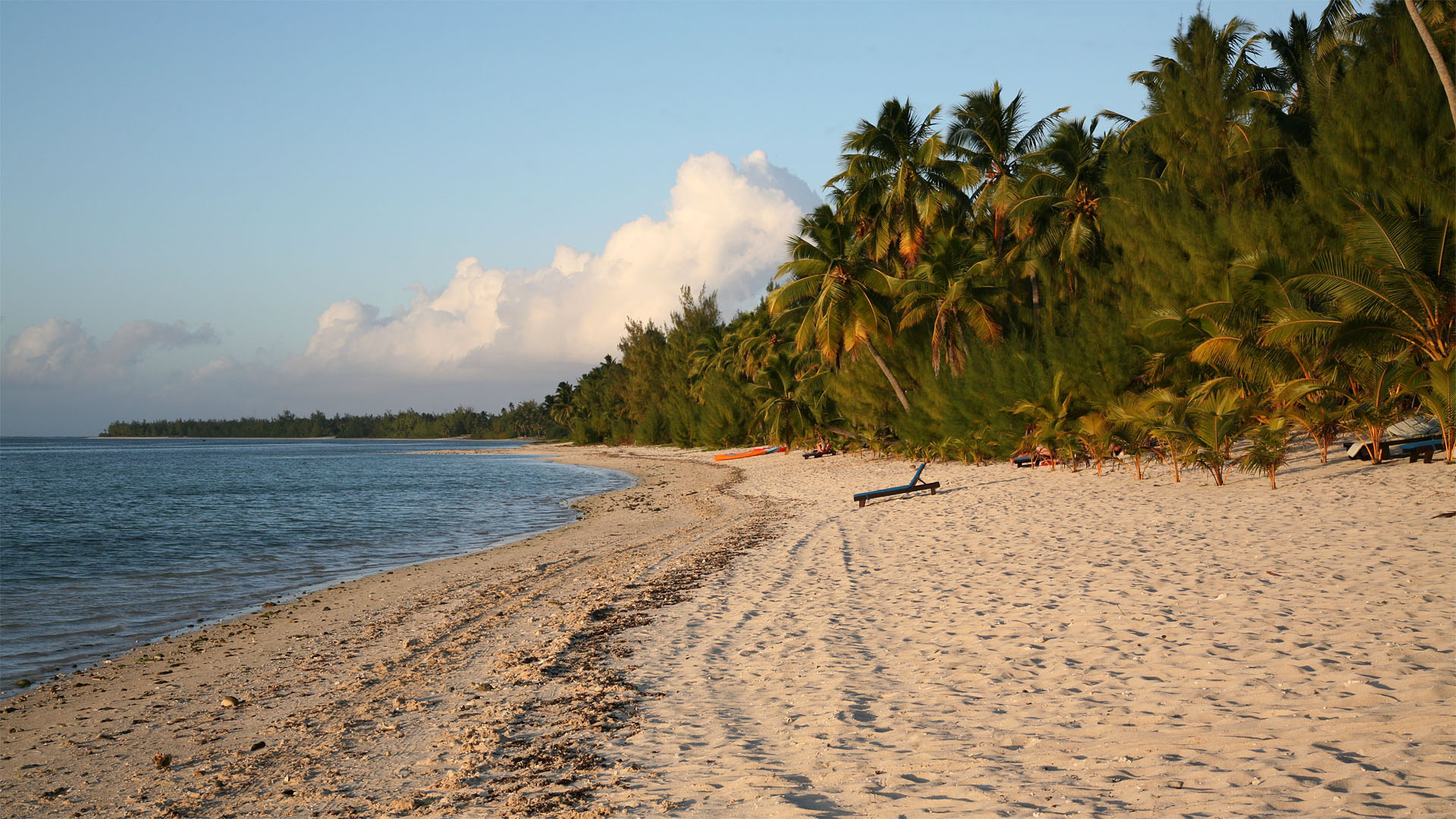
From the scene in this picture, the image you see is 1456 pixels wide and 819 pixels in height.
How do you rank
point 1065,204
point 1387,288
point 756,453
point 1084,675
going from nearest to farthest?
point 1084,675
point 1387,288
point 1065,204
point 756,453

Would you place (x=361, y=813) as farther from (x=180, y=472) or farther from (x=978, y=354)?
(x=180, y=472)

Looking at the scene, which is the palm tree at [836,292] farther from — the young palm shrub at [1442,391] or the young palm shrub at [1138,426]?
the young palm shrub at [1442,391]

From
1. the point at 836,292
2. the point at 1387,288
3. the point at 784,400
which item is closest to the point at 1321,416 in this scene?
the point at 1387,288

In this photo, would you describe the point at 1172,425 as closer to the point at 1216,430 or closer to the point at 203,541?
the point at 1216,430

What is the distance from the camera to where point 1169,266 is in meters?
18.6

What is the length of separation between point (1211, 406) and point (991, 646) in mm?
10847

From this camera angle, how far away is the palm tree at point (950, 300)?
24.7 metres

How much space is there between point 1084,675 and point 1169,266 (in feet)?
52.7

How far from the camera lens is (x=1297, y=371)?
1484 cm

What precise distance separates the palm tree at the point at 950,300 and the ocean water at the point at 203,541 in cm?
1292

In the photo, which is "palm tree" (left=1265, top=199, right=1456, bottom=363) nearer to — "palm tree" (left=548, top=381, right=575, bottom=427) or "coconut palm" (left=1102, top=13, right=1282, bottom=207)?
"coconut palm" (left=1102, top=13, right=1282, bottom=207)

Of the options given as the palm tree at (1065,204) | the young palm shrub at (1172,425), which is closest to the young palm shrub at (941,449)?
the palm tree at (1065,204)

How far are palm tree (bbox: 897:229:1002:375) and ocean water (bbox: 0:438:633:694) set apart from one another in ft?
42.4

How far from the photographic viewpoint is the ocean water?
1070cm
